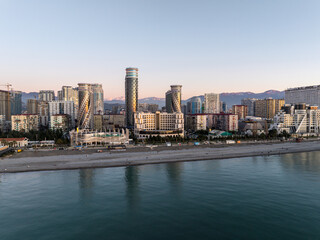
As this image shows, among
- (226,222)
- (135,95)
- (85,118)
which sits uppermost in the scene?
(135,95)

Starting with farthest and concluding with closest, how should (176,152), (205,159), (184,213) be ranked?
(176,152)
(205,159)
(184,213)

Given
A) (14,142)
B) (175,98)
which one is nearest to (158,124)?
(175,98)

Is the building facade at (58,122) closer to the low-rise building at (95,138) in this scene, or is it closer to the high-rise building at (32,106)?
the low-rise building at (95,138)

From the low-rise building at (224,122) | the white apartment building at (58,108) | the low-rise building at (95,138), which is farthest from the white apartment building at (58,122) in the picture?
the low-rise building at (224,122)

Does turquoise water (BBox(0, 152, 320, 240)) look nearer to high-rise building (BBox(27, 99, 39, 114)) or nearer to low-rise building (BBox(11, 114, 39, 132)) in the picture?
low-rise building (BBox(11, 114, 39, 132))

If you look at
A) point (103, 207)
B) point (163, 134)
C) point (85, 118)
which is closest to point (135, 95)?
point (85, 118)

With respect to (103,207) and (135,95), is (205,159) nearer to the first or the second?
(103,207)
